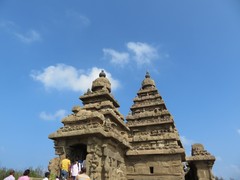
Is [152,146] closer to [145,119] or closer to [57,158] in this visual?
[145,119]

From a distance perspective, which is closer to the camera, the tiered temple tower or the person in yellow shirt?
the person in yellow shirt

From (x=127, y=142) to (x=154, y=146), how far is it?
88.9 inches

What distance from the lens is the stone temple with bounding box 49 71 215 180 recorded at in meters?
13.7

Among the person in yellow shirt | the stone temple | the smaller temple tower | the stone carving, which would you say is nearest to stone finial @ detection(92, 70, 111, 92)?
the stone temple

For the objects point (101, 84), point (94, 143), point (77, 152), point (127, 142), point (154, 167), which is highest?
point (101, 84)

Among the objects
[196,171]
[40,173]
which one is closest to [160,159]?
[196,171]

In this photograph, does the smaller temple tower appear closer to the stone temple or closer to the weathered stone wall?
the stone temple

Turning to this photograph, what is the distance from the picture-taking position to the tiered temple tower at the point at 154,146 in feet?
54.7

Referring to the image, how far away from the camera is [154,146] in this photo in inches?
700

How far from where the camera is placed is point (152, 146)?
1789 cm

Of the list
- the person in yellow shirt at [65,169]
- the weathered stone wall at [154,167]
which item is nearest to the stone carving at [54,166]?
the person in yellow shirt at [65,169]

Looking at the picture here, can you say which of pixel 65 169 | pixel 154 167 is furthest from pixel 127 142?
pixel 65 169

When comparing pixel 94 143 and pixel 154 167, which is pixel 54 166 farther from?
pixel 154 167

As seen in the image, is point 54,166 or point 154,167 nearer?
point 54,166
